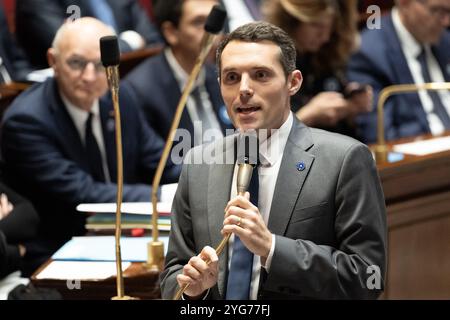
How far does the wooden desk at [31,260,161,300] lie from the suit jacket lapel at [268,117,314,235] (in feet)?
2.54

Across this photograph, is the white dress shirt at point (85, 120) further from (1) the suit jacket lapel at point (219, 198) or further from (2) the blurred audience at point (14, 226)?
(1) the suit jacket lapel at point (219, 198)

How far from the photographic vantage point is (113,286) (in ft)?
7.39

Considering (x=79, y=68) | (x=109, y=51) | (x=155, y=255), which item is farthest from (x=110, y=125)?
(x=109, y=51)

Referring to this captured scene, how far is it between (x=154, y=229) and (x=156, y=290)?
16 centimetres

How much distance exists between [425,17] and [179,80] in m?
1.35

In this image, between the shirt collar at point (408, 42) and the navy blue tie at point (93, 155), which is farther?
the shirt collar at point (408, 42)

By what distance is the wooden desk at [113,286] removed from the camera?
226 centimetres

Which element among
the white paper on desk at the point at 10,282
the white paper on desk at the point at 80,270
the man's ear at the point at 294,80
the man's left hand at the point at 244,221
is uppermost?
the man's ear at the point at 294,80

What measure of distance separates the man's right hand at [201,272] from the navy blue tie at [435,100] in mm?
2750

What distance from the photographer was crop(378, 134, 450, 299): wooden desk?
2.85 m

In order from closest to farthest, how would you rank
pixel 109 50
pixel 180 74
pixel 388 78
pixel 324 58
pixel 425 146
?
pixel 109 50, pixel 425 146, pixel 180 74, pixel 324 58, pixel 388 78

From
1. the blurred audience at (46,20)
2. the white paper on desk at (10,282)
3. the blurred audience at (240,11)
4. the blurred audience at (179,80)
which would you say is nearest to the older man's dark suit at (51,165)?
the white paper on desk at (10,282)

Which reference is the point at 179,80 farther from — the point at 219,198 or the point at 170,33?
the point at 219,198

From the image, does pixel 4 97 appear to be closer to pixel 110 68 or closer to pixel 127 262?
pixel 127 262
